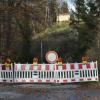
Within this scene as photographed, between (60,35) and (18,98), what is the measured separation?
19.9m

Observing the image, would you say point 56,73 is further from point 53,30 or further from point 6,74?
point 53,30

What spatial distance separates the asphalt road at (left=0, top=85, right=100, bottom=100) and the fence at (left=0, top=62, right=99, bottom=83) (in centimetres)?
88

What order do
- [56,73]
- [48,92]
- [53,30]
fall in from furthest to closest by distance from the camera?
[53,30]
[56,73]
[48,92]

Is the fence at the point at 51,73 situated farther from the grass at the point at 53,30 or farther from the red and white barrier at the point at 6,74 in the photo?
the grass at the point at 53,30

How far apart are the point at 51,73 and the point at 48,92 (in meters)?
3.81

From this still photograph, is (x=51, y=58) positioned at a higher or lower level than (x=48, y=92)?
higher

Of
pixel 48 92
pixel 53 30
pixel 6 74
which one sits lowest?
pixel 48 92

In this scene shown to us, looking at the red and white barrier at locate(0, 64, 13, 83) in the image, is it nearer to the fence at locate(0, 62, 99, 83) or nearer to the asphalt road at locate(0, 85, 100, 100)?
the fence at locate(0, 62, 99, 83)

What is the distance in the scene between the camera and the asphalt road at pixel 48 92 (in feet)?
50.6

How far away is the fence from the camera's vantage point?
21328 mm

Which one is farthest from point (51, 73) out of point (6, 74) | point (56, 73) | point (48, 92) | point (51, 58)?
point (48, 92)

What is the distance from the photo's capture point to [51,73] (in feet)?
70.8

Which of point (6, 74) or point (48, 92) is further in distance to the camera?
point (6, 74)

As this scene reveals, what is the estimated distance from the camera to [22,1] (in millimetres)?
31969
